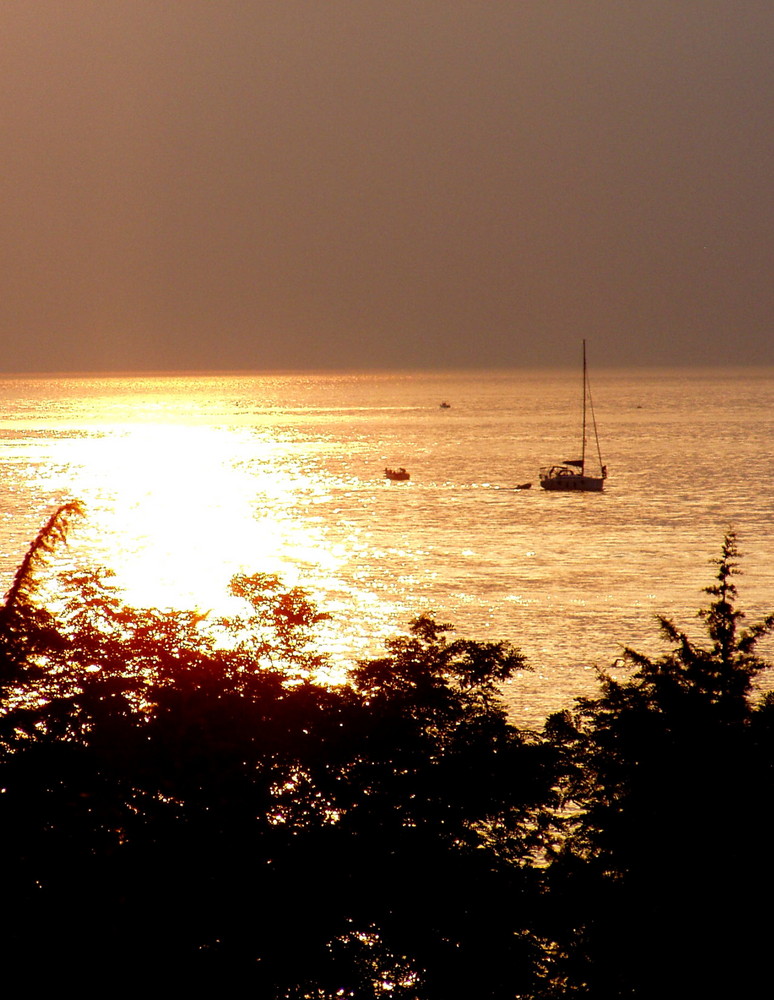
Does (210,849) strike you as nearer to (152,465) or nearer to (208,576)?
(208,576)

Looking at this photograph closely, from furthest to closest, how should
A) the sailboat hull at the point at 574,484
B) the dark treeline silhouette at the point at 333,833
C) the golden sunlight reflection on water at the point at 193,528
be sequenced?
the sailboat hull at the point at 574,484, the golden sunlight reflection on water at the point at 193,528, the dark treeline silhouette at the point at 333,833

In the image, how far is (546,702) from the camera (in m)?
50.1

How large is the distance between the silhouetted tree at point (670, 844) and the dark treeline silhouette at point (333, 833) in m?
0.04

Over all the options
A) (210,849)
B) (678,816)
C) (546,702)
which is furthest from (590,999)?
(546,702)

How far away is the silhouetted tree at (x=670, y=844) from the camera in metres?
19.8

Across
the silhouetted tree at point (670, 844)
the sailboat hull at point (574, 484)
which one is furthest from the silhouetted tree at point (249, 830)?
the sailboat hull at point (574, 484)

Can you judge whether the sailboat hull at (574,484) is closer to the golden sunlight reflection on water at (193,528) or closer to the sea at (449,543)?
the sea at (449,543)

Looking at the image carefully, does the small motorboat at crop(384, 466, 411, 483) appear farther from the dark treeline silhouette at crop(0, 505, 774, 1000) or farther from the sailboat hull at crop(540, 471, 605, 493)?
the dark treeline silhouette at crop(0, 505, 774, 1000)

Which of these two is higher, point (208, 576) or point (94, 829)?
point (94, 829)

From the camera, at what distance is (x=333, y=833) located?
19031mm

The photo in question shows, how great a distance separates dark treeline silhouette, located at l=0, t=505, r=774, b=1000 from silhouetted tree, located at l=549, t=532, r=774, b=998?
0.14ft

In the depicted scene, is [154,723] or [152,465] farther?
[152,465]

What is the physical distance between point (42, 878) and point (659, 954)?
923 cm

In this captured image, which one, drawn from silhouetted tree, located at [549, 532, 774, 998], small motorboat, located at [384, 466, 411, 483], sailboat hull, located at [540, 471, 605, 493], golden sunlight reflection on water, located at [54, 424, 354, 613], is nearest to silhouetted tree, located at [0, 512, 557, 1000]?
silhouetted tree, located at [549, 532, 774, 998]
